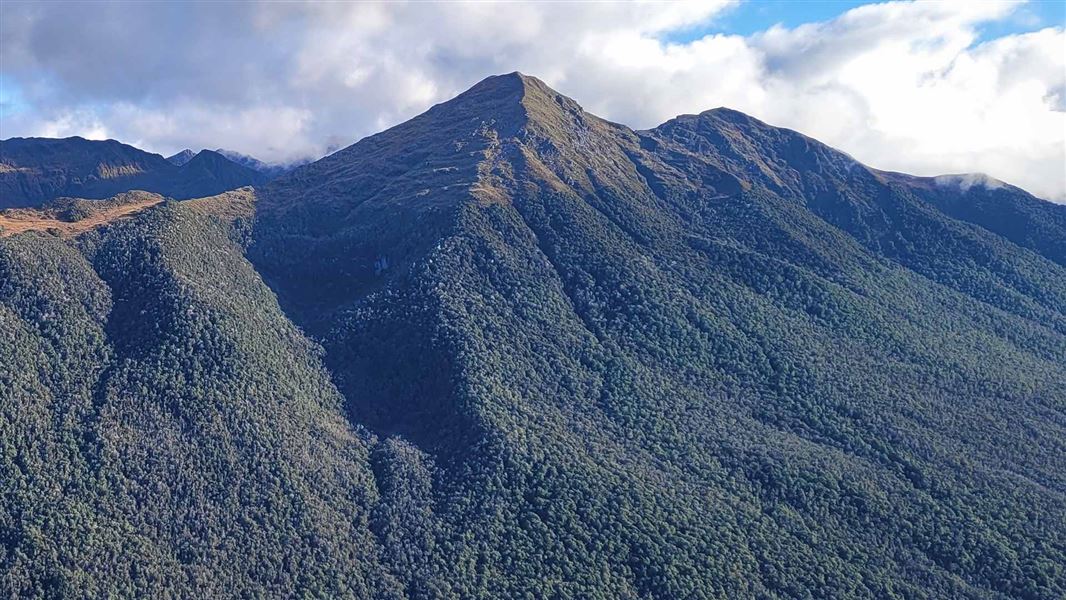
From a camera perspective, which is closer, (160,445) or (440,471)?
(160,445)

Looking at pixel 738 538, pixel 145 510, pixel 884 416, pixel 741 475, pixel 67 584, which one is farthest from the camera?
pixel 884 416

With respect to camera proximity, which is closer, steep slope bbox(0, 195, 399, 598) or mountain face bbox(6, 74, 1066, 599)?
steep slope bbox(0, 195, 399, 598)

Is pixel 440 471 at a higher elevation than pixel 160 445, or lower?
lower

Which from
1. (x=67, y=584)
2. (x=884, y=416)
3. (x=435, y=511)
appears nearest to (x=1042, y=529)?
(x=884, y=416)

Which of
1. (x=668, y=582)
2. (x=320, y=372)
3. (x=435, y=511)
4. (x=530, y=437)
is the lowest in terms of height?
(x=668, y=582)

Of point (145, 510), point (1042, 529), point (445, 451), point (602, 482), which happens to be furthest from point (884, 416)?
point (145, 510)

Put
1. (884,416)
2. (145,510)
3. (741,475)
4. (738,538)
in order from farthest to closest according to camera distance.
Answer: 1. (884,416)
2. (741,475)
3. (738,538)
4. (145,510)

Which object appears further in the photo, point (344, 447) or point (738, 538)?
point (344, 447)

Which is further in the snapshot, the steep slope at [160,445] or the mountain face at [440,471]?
the mountain face at [440,471]

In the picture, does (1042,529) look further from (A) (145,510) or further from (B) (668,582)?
(A) (145,510)

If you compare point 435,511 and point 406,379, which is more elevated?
point 406,379
